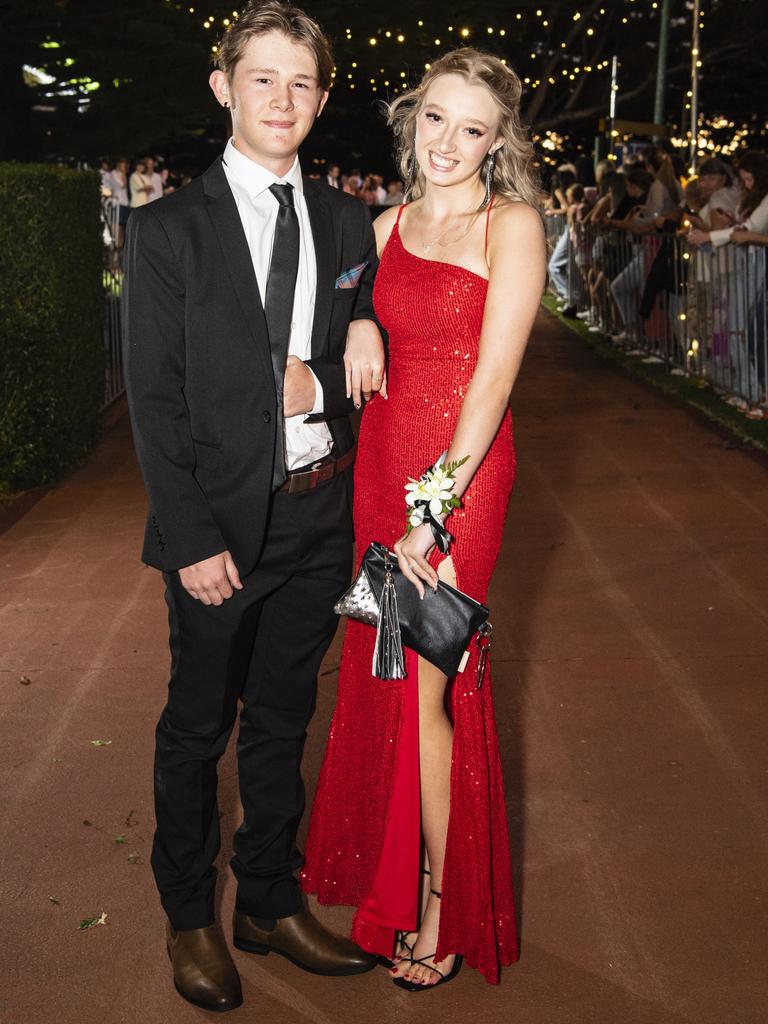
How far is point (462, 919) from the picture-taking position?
3617 mm

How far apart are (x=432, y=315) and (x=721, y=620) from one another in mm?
3481

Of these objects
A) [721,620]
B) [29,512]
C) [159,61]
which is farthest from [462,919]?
[159,61]

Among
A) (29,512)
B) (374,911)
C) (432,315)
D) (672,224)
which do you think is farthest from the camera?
(672,224)

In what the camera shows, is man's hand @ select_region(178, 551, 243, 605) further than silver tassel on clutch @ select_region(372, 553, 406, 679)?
No

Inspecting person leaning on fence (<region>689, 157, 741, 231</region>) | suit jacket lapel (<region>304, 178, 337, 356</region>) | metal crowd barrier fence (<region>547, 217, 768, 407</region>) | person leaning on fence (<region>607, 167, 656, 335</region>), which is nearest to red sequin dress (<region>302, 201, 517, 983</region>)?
suit jacket lapel (<region>304, 178, 337, 356</region>)

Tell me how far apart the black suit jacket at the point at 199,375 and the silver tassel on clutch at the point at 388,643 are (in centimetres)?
36

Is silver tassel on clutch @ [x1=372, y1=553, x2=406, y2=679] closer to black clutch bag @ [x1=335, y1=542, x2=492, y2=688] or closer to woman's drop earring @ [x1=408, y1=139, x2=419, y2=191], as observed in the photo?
black clutch bag @ [x1=335, y1=542, x2=492, y2=688]

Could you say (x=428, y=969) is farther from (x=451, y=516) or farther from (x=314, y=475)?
(x=314, y=475)

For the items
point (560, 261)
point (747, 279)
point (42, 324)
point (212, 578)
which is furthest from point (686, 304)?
point (212, 578)

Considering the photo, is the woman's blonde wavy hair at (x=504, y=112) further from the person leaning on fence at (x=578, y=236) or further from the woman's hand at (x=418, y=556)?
the person leaning on fence at (x=578, y=236)

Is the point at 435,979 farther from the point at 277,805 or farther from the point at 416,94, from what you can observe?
the point at 416,94

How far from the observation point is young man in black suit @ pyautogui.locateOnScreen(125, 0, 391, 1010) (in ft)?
10.6

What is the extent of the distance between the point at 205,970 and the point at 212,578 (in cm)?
105

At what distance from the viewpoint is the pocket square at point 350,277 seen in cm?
346
